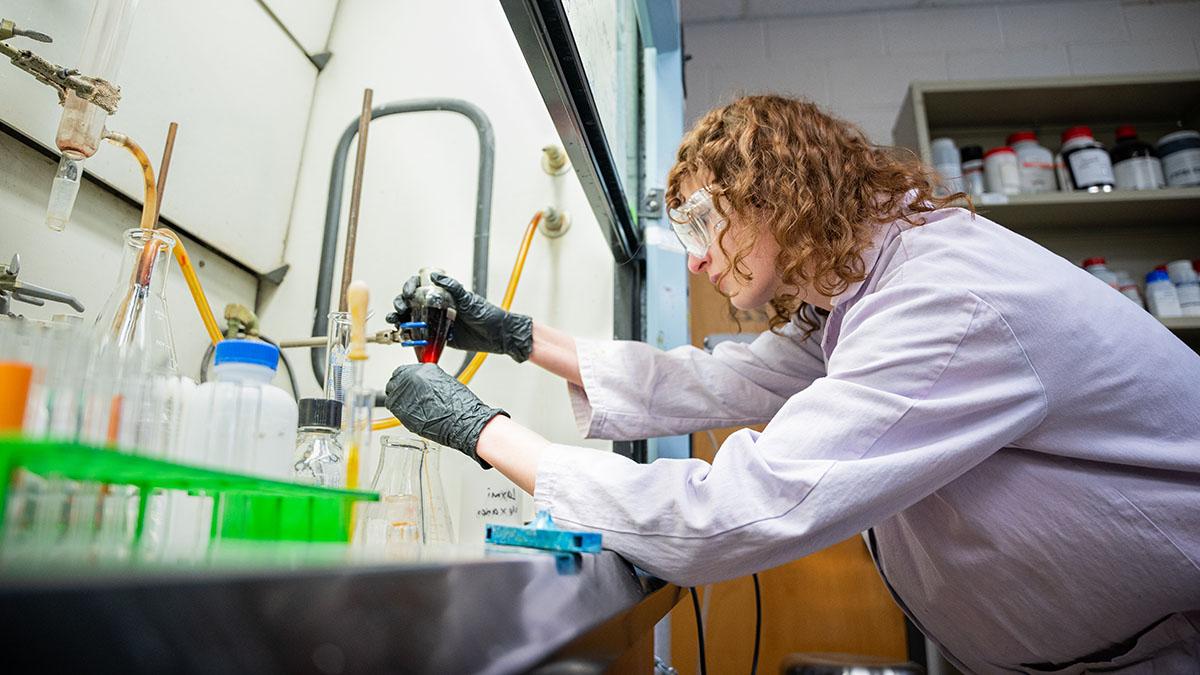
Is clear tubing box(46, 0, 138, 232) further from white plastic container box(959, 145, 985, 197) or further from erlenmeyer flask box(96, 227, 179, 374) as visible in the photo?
white plastic container box(959, 145, 985, 197)

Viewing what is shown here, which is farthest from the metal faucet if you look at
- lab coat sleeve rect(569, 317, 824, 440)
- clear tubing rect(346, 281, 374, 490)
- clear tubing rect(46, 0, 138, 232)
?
lab coat sleeve rect(569, 317, 824, 440)

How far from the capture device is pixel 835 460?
727mm

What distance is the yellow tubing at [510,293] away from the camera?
4.50ft

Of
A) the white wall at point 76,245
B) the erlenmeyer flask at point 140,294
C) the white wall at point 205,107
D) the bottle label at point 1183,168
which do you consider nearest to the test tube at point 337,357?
the erlenmeyer flask at point 140,294

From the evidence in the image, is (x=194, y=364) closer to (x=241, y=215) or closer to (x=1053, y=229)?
(x=241, y=215)

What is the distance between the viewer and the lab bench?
17cm

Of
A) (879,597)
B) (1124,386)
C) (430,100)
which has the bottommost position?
(879,597)

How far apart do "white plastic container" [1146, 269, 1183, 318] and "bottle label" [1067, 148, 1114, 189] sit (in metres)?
0.30

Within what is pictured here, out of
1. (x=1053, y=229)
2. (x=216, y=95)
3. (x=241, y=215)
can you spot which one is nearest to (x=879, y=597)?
(x=1053, y=229)

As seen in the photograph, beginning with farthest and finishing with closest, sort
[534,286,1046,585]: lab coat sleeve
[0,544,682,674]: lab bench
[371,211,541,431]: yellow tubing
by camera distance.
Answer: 1. [371,211,541,431]: yellow tubing
2. [534,286,1046,585]: lab coat sleeve
3. [0,544,682,674]: lab bench

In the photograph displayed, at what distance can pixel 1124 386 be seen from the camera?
852mm

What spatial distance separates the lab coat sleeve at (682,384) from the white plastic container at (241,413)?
72 centimetres

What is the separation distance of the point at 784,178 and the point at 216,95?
1160 mm

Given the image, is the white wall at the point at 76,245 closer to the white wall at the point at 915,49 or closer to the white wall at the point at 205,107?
the white wall at the point at 205,107
